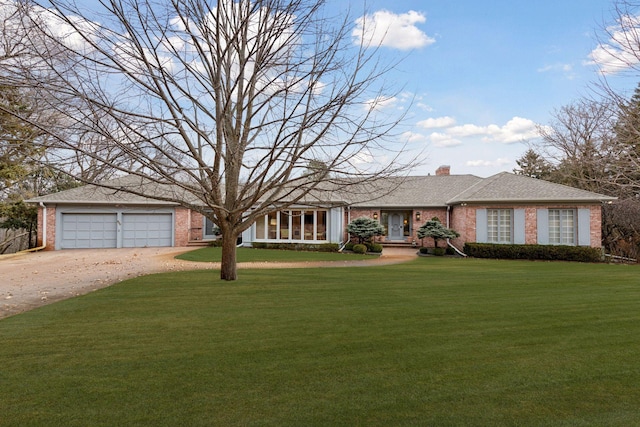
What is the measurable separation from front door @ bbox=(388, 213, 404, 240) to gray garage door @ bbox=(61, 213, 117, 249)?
1576 centimetres

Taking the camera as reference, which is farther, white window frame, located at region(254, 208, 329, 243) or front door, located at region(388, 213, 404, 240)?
front door, located at region(388, 213, 404, 240)

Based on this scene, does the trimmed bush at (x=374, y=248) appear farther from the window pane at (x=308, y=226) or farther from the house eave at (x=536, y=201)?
Answer: the house eave at (x=536, y=201)

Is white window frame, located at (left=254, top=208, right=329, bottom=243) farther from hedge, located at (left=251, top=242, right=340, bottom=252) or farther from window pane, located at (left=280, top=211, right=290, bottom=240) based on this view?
hedge, located at (left=251, top=242, right=340, bottom=252)

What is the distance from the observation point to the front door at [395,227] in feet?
72.0

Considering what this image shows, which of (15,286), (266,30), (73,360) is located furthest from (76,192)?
(73,360)

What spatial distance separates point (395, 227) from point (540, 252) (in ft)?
26.7

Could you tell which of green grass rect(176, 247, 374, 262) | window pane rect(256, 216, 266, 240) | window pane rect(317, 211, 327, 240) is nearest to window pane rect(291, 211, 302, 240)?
window pane rect(317, 211, 327, 240)

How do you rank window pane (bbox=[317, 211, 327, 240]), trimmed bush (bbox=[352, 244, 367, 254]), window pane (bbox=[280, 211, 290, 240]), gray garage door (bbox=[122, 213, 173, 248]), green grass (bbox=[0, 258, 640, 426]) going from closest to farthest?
green grass (bbox=[0, 258, 640, 426])
trimmed bush (bbox=[352, 244, 367, 254])
window pane (bbox=[317, 211, 327, 240])
window pane (bbox=[280, 211, 290, 240])
gray garage door (bbox=[122, 213, 173, 248])

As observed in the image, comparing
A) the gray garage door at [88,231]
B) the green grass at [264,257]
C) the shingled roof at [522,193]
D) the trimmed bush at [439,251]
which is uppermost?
the shingled roof at [522,193]

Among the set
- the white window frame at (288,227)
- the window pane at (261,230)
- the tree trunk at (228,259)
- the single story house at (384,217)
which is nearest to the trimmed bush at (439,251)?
the single story house at (384,217)

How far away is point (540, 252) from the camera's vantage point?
51.5 ft

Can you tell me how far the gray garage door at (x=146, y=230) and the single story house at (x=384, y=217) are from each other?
50 millimetres

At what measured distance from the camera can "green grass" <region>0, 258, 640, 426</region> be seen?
2.79m

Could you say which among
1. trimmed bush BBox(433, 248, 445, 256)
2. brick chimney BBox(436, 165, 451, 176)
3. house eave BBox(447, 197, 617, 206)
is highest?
brick chimney BBox(436, 165, 451, 176)
